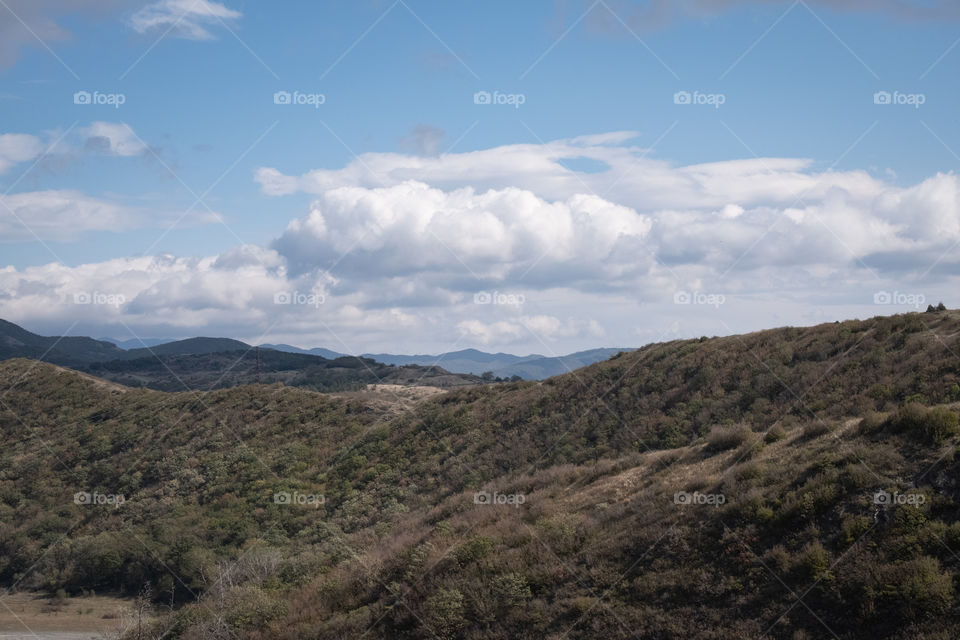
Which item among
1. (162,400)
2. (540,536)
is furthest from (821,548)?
(162,400)

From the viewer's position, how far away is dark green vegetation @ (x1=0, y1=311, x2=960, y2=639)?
44.6ft

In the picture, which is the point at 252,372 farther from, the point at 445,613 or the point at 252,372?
the point at 445,613

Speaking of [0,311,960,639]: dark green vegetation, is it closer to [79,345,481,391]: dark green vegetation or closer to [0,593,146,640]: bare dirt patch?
[0,593,146,640]: bare dirt patch

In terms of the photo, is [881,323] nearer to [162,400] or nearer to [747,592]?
[747,592]

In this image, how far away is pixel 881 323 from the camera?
108 ft

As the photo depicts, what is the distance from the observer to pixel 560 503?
21.8 metres

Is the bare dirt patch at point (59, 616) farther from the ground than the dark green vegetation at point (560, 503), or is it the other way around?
the dark green vegetation at point (560, 503)

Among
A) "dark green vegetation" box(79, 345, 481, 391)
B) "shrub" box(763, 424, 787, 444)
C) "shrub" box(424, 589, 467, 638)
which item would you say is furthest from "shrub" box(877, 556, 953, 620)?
"dark green vegetation" box(79, 345, 481, 391)

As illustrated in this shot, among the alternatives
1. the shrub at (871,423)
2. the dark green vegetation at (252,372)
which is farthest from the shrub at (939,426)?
Result: the dark green vegetation at (252,372)

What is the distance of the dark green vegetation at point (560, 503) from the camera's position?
13602 mm

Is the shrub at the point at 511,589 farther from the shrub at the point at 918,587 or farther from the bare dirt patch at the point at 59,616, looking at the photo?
the bare dirt patch at the point at 59,616

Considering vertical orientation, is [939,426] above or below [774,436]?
above

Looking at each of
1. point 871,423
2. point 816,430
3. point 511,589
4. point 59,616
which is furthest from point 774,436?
point 59,616

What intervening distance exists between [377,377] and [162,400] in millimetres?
57601
